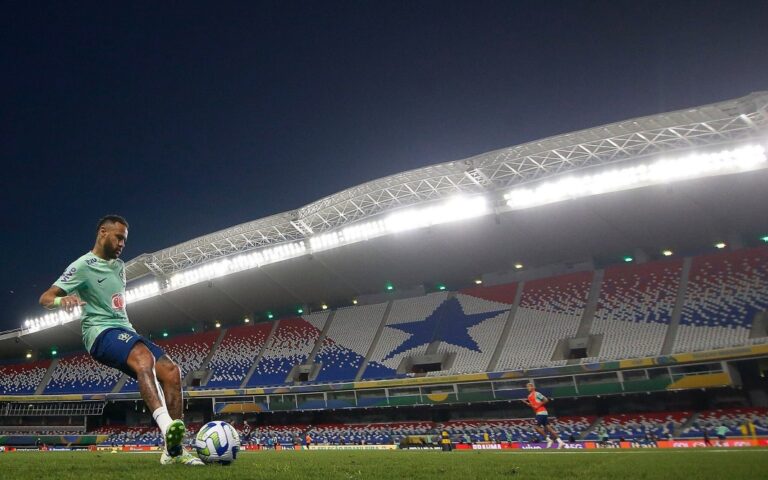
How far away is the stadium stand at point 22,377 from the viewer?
4641 centimetres

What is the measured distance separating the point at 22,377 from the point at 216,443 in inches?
2249

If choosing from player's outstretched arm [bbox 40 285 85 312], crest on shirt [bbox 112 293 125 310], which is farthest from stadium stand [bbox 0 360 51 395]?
player's outstretched arm [bbox 40 285 85 312]

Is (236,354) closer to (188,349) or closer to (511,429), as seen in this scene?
(188,349)

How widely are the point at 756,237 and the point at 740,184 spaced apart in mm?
6887

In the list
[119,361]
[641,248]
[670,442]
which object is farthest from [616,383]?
[119,361]

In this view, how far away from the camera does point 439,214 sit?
2827 cm

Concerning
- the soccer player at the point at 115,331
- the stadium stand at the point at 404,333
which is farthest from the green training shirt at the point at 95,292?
the stadium stand at the point at 404,333

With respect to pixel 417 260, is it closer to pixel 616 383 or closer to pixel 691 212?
pixel 616 383

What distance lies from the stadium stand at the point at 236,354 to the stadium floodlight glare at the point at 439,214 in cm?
1909

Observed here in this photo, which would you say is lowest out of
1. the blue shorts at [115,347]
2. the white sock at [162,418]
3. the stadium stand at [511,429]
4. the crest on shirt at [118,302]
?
the white sock at [162,418]

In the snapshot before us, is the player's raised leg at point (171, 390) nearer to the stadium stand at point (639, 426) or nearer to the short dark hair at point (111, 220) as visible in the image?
the short dark hair at point (111, 220)

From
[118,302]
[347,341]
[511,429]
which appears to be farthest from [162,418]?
[347,341]

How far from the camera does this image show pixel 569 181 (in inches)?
982

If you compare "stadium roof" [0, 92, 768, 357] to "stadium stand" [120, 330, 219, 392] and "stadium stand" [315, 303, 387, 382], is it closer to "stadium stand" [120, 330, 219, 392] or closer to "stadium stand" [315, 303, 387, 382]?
"stadium stand" [315, 303, 387, 382]
